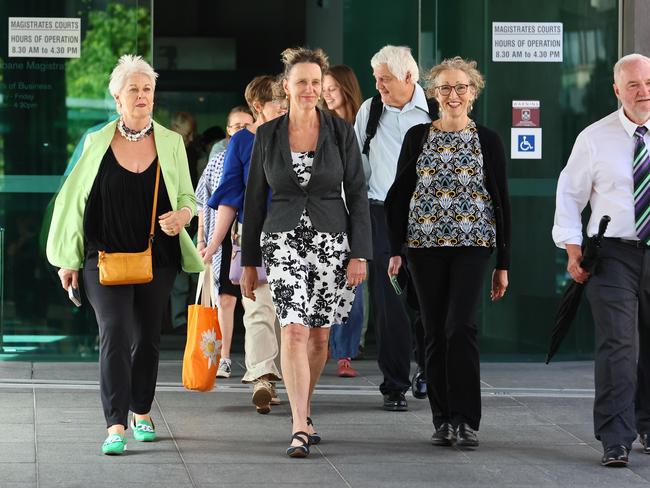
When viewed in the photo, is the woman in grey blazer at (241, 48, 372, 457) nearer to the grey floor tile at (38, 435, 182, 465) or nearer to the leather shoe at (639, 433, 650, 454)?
the grey floor tile at (38, 435, 182, 465)

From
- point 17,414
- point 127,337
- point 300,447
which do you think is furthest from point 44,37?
point 300,447

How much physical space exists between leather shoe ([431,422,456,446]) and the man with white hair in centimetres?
123

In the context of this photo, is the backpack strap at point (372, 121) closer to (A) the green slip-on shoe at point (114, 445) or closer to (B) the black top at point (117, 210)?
(B) the black top at point (117, 210)

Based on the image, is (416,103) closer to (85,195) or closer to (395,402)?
(395,402)

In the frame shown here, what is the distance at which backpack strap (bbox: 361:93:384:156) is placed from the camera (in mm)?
9094

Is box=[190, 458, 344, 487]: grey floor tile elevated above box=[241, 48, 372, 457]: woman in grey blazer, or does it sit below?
below

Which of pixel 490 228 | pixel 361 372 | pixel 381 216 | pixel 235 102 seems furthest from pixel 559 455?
pixel 235 102

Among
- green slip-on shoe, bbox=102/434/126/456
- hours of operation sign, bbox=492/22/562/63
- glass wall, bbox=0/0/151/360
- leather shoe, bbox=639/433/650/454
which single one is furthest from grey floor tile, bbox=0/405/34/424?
hours of operation sign, bbox=492/22/562/63

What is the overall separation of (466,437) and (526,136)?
4652 millimetres

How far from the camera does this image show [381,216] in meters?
9.08

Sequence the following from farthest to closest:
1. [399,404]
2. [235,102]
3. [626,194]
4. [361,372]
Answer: [235,102] → [361,372] → [399,404] → [626,194]

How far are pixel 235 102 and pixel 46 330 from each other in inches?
142

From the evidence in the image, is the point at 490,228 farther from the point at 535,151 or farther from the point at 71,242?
the point at 535,151

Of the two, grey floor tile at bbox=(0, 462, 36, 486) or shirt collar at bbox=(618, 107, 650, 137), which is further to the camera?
shirt collar at bbox=(618, 107, 650, 137)
